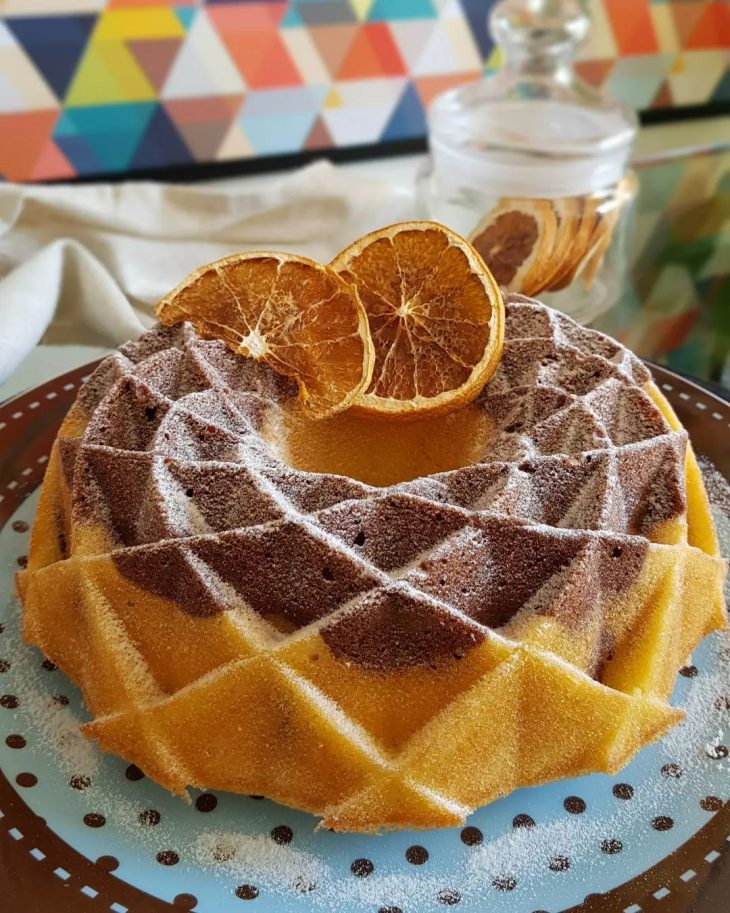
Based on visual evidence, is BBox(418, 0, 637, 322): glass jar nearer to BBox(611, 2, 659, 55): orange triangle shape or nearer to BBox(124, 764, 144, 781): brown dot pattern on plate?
BBox(611, 2, 659, 55): orange triangle shape

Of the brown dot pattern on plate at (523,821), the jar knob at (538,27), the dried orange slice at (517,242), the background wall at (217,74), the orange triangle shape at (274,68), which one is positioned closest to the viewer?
the brown dot pattern on plate at (523,821)

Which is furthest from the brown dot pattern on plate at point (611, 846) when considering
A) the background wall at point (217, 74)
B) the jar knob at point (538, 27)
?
the background wall at point (217, 74)

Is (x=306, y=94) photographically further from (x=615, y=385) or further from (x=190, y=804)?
(x=190, y=804)

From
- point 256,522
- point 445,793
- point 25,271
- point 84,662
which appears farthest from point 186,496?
point 25,271

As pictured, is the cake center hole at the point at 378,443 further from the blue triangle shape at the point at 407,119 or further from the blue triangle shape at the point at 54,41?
the blue triangle shape at the point at 407,119

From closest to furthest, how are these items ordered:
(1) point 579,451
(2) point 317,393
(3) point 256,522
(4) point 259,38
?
(3) point 256,522 < (1) point 579,451 < (2) point 317,393 < (4) point 259,38
